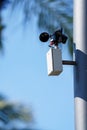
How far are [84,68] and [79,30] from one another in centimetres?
25

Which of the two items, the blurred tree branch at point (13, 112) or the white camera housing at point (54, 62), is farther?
the blurred tree branch at point (13, 112)

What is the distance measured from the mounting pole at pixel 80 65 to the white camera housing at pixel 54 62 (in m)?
0.13

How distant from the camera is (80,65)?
3076mm

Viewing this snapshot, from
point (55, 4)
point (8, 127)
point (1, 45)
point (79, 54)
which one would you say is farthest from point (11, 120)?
point (79, 54)

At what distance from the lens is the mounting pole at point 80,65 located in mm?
2939

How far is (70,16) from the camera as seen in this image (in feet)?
16.5

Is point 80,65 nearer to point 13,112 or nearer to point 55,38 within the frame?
point 55,38

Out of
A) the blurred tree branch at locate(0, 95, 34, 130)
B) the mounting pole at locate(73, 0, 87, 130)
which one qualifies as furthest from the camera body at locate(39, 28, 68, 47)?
the blurred tree branch at locate(0, 95, 34, 130)

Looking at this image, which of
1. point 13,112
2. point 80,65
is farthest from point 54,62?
point 13,112

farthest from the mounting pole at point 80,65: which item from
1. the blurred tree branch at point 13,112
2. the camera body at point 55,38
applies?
the blurred tree branch at point 13,112

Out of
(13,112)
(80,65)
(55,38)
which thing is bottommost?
(13,112)

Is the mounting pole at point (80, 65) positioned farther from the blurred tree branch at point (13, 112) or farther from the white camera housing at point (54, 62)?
the blurred tree branch at point (13, 112)

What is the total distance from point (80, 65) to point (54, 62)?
18cm

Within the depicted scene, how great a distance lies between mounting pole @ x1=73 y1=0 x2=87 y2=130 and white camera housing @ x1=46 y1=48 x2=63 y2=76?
133mm
